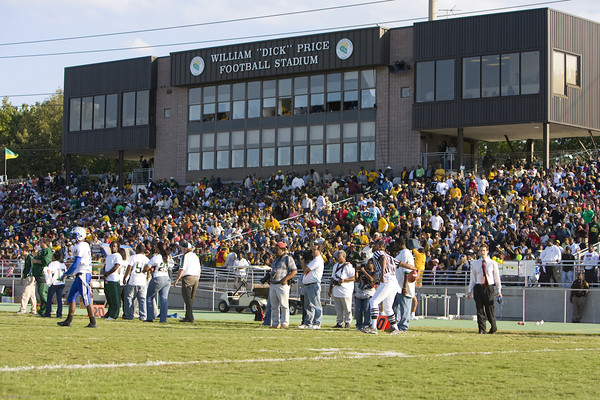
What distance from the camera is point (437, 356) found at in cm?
1267

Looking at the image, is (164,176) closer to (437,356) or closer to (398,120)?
(398,120)

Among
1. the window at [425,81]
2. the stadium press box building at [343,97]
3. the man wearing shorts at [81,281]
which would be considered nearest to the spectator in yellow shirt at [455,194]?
the stadium press box building at [343,97]

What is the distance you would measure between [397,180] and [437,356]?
28232 mm

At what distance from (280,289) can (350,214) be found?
54.0 ft

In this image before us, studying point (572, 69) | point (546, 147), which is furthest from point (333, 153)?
point (572, 69)

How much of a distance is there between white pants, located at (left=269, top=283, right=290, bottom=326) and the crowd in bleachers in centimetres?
469

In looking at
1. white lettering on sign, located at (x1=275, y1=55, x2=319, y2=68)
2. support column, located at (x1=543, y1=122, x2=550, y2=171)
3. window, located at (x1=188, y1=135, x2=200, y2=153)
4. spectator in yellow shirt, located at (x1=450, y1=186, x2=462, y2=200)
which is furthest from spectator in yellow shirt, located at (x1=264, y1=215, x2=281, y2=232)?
window, located at (x1=188, y1=135, x2=200, y2=153)

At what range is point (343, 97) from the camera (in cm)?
4400

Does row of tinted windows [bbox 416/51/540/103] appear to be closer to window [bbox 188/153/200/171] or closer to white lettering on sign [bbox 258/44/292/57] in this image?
white lettering on sign [bbox 258/44/292/57]

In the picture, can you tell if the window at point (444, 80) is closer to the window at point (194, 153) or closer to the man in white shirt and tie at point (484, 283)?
the window at point (194, 153)

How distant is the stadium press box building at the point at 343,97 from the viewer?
3897 centimetres

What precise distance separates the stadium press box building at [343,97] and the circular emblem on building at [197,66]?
0.25 feet

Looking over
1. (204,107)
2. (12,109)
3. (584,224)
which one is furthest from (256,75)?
(12,109)

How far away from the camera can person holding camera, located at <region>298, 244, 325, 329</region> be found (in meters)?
19.1
